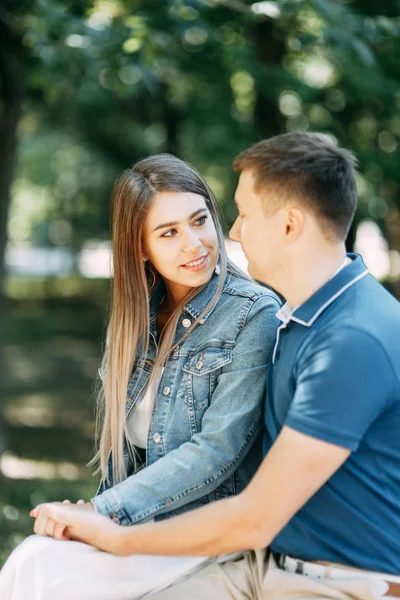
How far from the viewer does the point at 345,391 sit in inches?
73.5

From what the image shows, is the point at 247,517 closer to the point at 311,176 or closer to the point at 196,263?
the point at 311,176

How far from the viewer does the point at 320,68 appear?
29.7 feet

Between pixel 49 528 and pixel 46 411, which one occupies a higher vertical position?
pixel 49 528

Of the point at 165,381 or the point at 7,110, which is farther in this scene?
the point at 7,110

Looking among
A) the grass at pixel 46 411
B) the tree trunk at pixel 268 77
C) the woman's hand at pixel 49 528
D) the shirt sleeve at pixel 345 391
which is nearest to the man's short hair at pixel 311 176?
the shirt sleeve at pixel 345 391

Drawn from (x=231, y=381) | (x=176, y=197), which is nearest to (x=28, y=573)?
(x=231, y=381)

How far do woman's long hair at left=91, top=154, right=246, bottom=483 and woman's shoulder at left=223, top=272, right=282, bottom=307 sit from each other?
3 centimetres

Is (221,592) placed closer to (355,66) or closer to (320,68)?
(355,66)

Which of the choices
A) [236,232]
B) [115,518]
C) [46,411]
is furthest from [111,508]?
[46,411]

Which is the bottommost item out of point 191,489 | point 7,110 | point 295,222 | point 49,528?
point 7,110

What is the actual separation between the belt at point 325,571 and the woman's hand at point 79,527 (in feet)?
1.41

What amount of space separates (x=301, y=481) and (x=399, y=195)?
6.75 metres

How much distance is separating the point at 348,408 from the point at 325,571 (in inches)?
18.7

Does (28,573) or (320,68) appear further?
(320,68)
